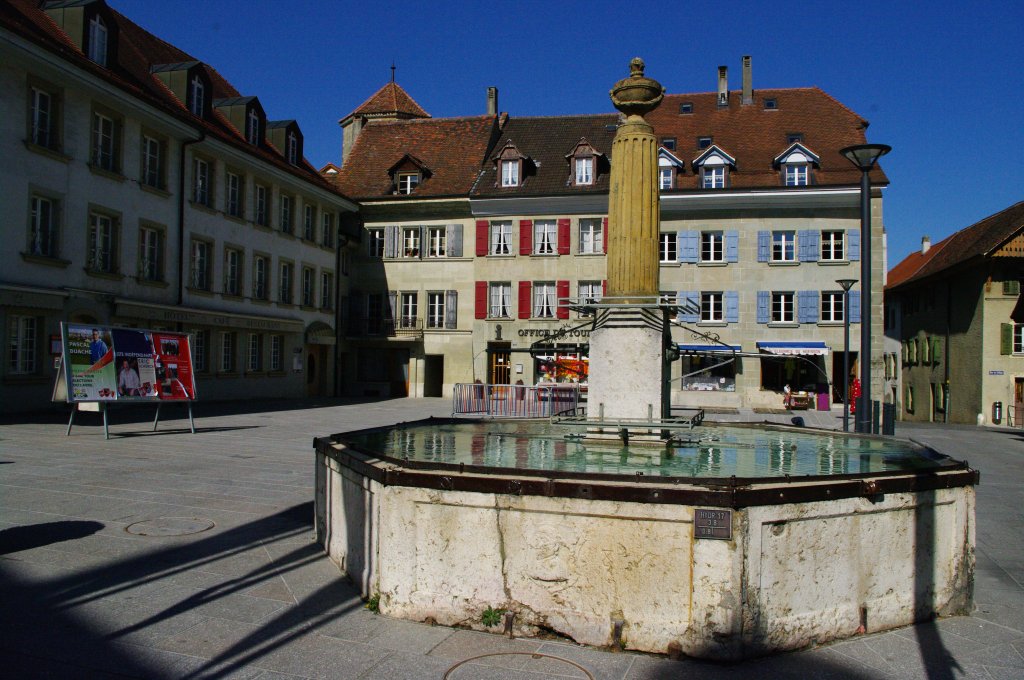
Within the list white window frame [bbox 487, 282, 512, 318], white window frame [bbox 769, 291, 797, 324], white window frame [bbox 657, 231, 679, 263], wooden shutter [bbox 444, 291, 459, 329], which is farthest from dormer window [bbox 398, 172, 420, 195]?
white window frame [bbox 769, 291, 797, 324]

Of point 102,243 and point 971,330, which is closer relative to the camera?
point 102,243

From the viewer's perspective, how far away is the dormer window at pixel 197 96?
31375 mm

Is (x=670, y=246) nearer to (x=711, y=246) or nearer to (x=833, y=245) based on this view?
(x=711, y=246)

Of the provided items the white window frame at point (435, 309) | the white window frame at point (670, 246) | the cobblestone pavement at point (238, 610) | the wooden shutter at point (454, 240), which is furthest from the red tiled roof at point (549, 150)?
the cobblestone pavement at point (238, 610)

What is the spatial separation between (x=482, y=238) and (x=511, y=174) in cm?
346

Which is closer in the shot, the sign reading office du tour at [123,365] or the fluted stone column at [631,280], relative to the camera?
the fluted stone column at [631,280]

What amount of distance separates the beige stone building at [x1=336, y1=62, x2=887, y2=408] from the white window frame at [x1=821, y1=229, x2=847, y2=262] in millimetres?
62

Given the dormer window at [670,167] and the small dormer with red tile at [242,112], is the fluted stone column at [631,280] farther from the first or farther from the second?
the dormer window at [670,167]

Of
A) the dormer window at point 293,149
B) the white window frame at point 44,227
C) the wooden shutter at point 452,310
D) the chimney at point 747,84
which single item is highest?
the chimney at point 747,84

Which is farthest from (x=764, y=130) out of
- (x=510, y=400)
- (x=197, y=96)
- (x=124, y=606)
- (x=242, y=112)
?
(x=124, y=606)

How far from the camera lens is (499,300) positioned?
40344 mm

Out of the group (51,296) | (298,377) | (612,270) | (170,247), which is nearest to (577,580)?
(612,270)

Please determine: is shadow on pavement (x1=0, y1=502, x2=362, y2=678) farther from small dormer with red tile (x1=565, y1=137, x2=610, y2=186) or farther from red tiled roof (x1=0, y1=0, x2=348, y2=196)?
small dormer with red tile (x1=565, y1=137, x2=610, y2=186)

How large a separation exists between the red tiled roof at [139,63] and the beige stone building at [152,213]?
0.28 feet
